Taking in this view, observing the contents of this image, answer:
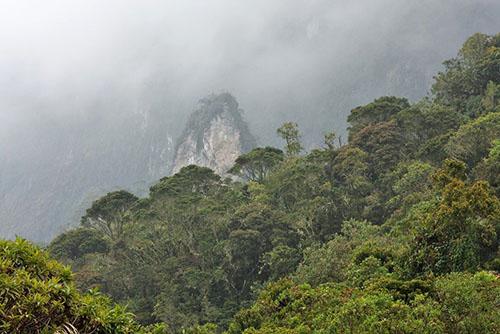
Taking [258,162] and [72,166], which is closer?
[258,162]

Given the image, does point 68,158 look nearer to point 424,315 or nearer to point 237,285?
point 237,285

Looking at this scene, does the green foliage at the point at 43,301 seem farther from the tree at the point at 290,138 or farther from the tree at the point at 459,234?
the tree at the point at 290,138

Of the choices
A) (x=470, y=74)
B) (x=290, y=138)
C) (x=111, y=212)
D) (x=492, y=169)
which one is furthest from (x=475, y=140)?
(x=111, y=212)

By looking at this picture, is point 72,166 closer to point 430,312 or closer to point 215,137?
point 215,137

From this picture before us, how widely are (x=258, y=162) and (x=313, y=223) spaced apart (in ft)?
41.6

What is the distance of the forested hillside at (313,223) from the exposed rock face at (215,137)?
246 feet

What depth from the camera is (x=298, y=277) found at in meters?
26.9

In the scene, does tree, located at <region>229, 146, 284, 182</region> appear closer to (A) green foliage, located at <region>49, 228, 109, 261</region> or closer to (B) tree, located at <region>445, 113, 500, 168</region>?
(A) green foliage, located at <region>49, 228, 109, 261</region>

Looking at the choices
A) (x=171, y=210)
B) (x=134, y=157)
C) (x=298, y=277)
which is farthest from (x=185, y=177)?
(x=134, y=157)

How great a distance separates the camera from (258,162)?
49.2 metres

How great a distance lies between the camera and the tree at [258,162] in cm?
4894

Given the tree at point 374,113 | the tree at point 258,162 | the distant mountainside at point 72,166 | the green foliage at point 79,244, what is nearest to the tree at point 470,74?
the tree at point 374,113

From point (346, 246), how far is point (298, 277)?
3.10 metres

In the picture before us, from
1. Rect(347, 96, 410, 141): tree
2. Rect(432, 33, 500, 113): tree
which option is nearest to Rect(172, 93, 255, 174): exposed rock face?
Rect(432, 33, 500, 113): tree
